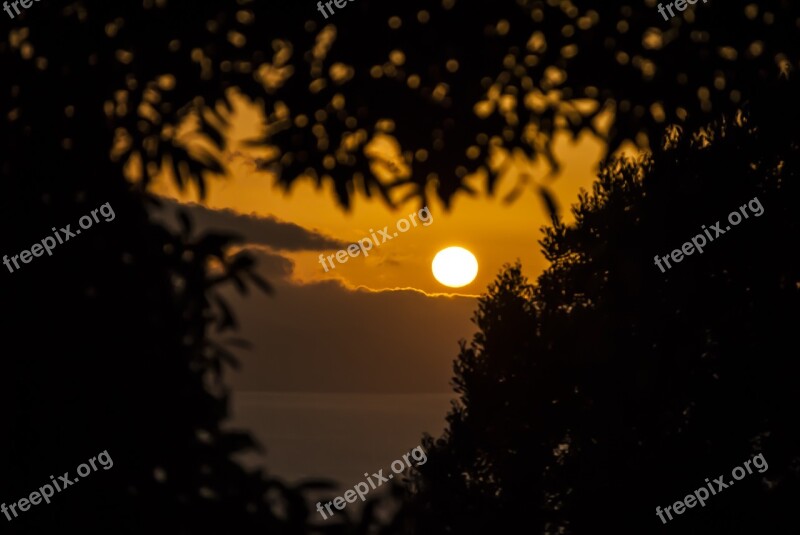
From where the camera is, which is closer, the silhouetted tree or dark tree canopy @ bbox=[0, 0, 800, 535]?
dark tree canopy @ bbox=[0, 0, 800, 535]

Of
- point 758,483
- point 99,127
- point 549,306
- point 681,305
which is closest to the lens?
point 99,127

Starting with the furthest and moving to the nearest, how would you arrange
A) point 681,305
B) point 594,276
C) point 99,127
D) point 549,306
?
point 549,306 → point 594,276 → point 681,305 → point 99,127

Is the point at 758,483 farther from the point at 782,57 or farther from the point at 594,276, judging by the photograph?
the point at 782,57

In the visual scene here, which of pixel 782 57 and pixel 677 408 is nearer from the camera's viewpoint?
pixel 782 57

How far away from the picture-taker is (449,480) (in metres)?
32.0

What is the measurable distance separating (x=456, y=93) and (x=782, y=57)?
218cm

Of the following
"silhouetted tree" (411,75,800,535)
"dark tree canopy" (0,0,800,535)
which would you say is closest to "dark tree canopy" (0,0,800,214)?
"dark tree canopy" (0,0,800,535)

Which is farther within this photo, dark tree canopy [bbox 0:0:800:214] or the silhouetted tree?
the silhouetted tree

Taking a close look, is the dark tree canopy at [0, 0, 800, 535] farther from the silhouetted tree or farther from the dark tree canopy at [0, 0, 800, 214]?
the silhouetted tree

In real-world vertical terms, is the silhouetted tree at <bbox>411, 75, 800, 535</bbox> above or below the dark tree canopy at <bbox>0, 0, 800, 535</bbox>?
above

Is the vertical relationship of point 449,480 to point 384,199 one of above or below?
above

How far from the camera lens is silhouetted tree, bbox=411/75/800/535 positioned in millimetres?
24688

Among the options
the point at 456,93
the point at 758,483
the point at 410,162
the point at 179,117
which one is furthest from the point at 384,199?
the point at 758,483

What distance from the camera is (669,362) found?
26.3m
